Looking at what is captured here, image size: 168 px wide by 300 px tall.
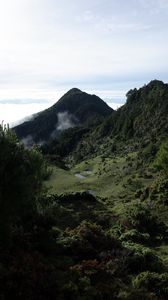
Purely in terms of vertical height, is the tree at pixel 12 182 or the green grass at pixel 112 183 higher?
the tree at pixel 12 182

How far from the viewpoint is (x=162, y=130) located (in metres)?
152

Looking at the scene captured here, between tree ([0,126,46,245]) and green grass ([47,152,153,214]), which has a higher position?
tree ([0,126,46,245])

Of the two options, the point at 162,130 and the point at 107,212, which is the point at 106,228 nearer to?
the point at 107,212

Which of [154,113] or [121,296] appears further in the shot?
[154,113]

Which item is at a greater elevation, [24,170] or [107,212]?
[24,170]

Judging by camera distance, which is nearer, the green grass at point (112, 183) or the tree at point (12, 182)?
the tree at point (12, 182)

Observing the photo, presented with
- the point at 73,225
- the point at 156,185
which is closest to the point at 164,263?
the point at 73,225

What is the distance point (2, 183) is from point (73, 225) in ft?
79.0

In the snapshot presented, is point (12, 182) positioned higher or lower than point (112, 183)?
higher

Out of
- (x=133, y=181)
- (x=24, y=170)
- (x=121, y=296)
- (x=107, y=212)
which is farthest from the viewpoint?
(x=133, y=181)

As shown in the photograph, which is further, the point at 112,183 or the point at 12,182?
the point at 112,183

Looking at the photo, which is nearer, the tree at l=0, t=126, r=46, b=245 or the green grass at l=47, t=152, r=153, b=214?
the tree at l=0, t=126, r=46, b=245

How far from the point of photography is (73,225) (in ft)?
173

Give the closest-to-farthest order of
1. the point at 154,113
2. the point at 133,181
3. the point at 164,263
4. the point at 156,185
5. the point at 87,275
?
the point at 87,275 → the point at 164,263 → the point at 156,185 → the point at 133,181 → the point at 154,113
